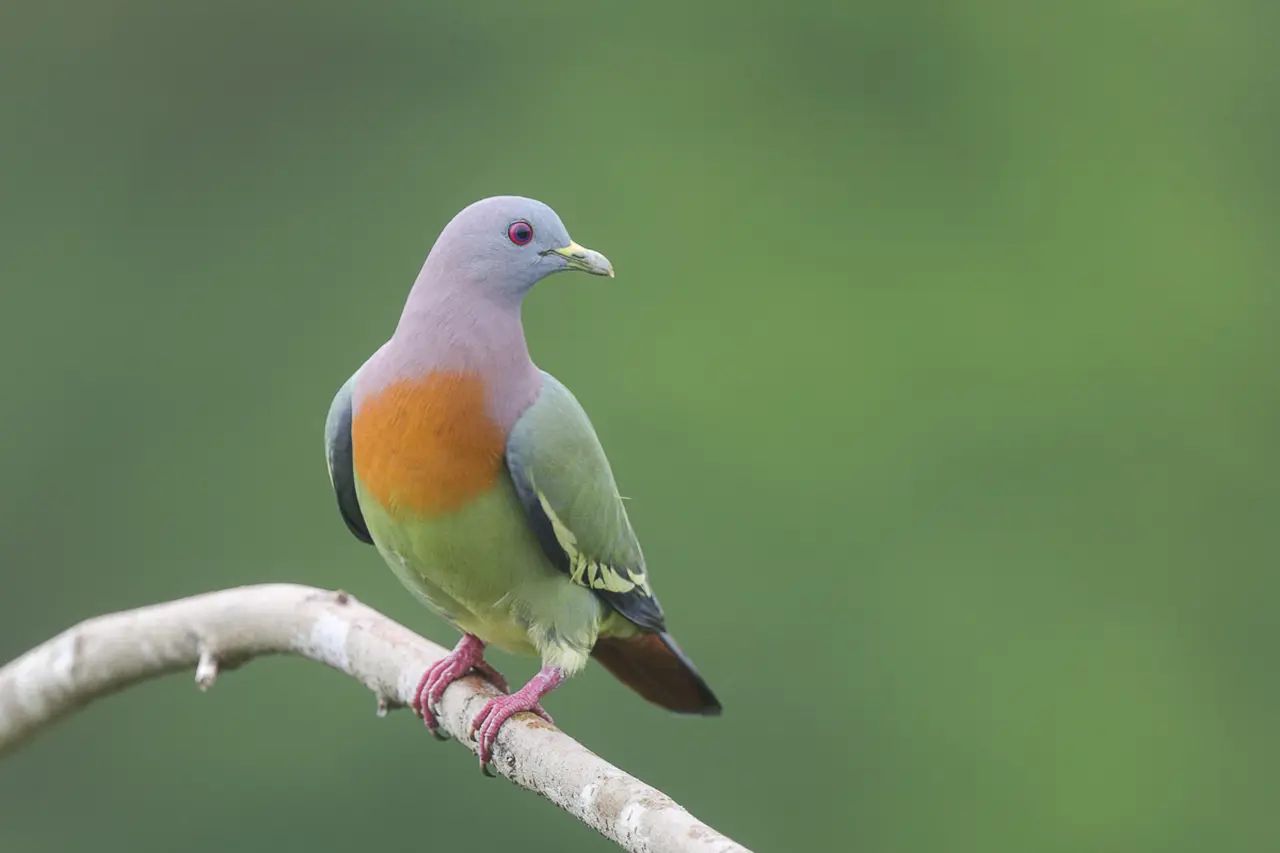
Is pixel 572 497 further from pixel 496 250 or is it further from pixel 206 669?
pixel 206 669

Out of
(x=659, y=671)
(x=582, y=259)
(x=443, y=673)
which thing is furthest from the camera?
(x=659, y=671)

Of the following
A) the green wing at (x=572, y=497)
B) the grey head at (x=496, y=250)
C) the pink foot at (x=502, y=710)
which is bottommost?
the pink foot at (x=502, y=710)

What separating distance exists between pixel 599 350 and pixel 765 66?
5.91 feet

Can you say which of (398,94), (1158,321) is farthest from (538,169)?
(1158,321)

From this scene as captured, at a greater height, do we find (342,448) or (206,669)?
(342,448)

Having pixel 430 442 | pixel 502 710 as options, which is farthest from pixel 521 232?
pixel 502 710

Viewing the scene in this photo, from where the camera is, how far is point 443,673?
2.88m

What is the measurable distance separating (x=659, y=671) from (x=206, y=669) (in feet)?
2.82

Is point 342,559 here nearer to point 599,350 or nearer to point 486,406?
point 599,350

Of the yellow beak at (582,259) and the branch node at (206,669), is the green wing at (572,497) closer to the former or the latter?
the yellow beak at (582,259)

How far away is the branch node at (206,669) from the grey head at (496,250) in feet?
2.76

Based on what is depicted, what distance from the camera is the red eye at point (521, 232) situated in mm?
2582

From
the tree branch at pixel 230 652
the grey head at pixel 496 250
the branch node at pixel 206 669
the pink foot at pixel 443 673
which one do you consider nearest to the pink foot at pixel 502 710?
the tree branch at pixel 230 652

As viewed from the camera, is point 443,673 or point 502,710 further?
point 443,673
